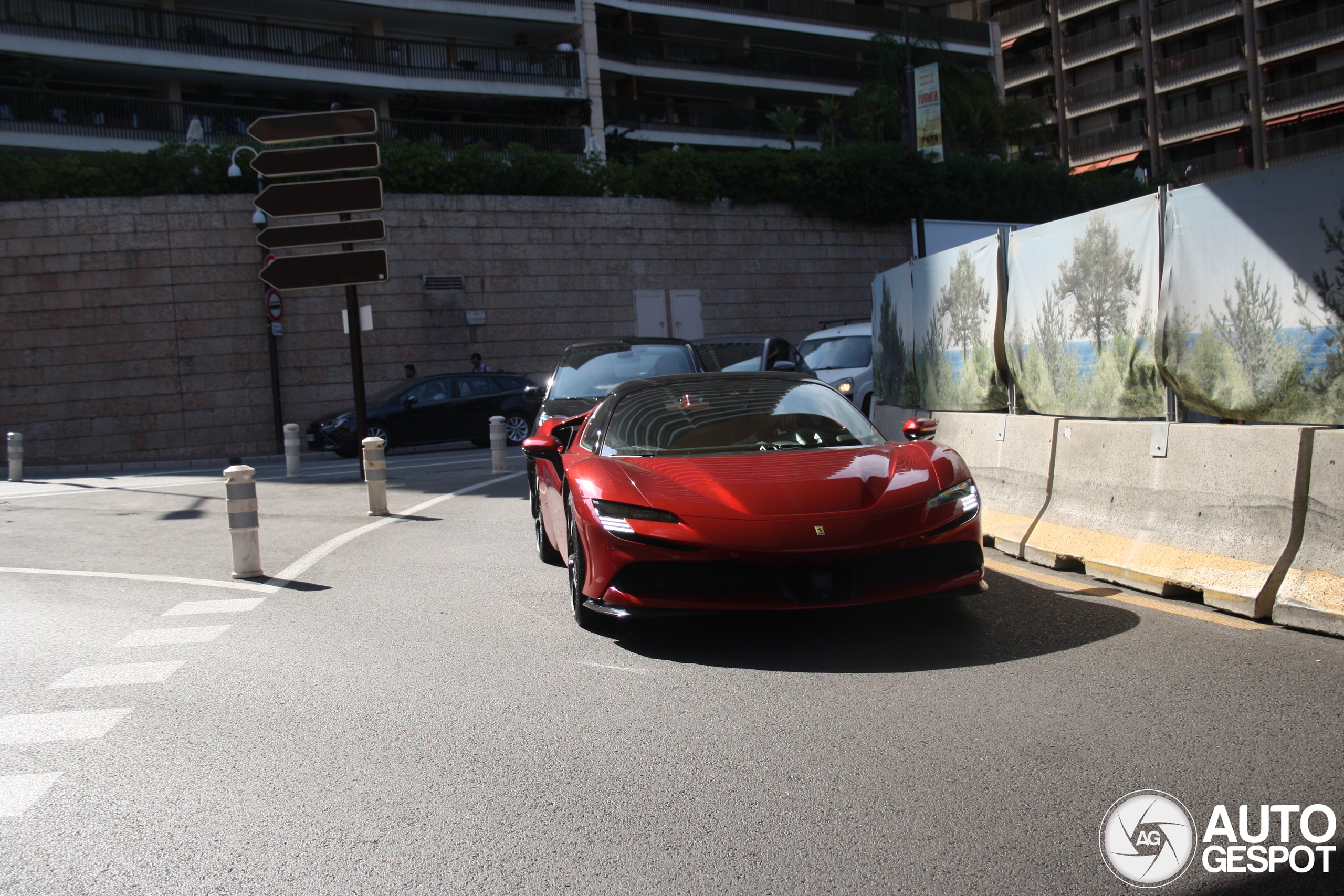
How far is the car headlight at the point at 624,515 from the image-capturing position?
539 cm

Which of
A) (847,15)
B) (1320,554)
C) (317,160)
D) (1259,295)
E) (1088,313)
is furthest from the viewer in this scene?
(847,15)

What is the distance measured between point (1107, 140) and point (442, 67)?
1502 inches

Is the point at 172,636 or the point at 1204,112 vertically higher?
the point at 1204,112

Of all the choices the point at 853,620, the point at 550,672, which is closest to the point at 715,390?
the point at 853,620

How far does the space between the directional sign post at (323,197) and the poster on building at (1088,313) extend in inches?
370

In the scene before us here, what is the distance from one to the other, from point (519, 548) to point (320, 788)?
211 inches

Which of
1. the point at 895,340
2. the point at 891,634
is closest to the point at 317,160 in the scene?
the point at 895,340

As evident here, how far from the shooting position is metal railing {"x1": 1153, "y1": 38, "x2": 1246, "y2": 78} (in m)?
54.1

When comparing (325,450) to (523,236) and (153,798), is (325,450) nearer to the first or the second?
(523,236)

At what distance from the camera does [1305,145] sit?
2034 inches

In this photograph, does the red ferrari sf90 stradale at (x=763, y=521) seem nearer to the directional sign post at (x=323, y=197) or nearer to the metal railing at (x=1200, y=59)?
the directional sign post at (x=323, y=197)

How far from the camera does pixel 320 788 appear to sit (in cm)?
384

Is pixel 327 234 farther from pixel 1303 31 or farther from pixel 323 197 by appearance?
pixel 1303 31

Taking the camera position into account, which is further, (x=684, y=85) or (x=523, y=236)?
(x=684, y=85)
